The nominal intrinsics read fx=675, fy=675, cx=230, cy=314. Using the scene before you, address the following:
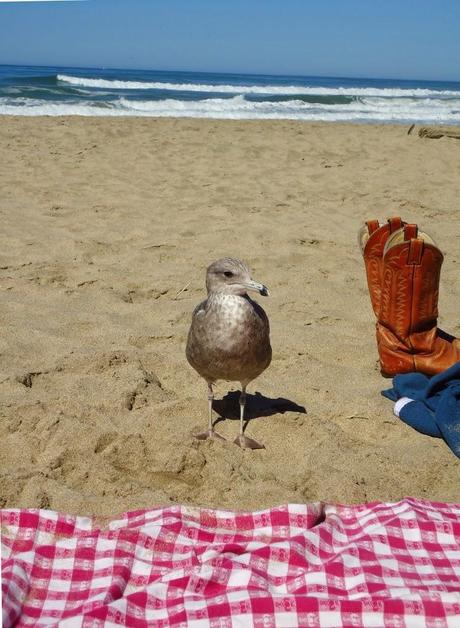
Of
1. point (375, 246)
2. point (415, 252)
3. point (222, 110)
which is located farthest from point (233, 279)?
point (222, 110)

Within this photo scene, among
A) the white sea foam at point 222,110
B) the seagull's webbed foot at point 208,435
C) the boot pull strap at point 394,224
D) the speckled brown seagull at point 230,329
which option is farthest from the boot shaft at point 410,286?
the white sea foam at point 222,110

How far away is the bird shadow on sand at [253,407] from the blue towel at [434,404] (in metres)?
0.50

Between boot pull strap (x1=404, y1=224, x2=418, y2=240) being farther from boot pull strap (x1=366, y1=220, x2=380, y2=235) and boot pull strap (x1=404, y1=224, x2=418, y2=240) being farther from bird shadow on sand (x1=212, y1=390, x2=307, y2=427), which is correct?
bird shadow on sand (x1=212, y1=390, x2=307, y2=427)

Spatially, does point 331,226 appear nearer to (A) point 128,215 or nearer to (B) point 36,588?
(A) point 128,215

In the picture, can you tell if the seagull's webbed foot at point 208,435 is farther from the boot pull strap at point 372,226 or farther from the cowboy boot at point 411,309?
the boot pull strap at point 372,226

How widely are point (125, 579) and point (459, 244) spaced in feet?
15.2

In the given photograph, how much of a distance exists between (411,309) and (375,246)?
1.47ft

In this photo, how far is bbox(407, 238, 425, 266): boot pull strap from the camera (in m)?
3.66

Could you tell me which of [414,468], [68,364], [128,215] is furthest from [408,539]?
[128,215]

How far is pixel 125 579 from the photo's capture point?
2156 millimetres

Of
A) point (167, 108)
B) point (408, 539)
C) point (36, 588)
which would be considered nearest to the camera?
point (36, 588)

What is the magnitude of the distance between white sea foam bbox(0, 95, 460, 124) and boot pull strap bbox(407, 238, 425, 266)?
43.2 ft

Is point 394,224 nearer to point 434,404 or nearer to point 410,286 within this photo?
point 410,286

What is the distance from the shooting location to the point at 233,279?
2.83 metres
